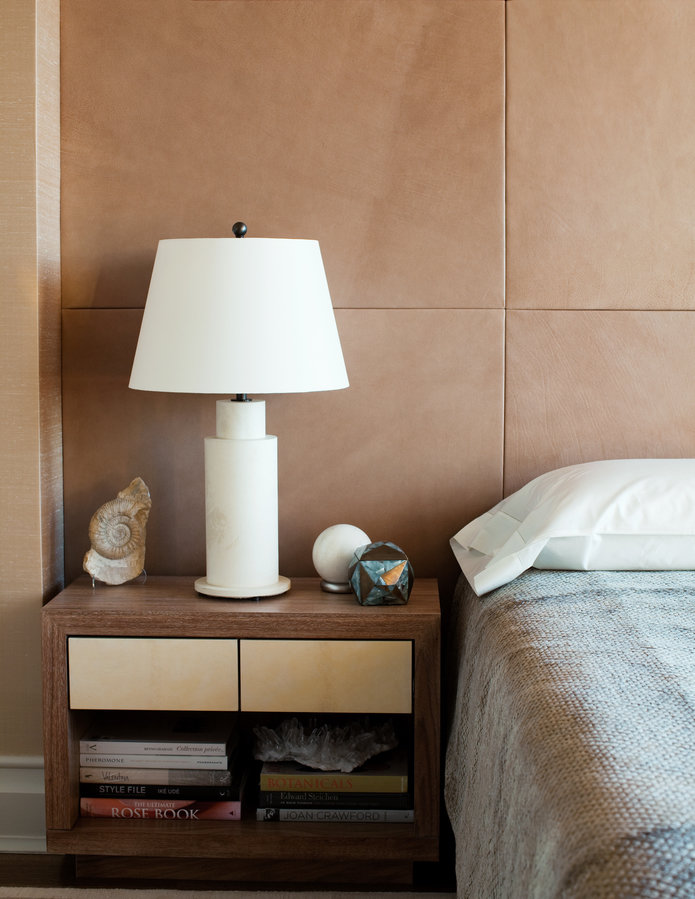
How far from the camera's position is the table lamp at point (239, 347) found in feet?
5.77

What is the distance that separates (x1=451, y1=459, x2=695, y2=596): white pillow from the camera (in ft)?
5.75

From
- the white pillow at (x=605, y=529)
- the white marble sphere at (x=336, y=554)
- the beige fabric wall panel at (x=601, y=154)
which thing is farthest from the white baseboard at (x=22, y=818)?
the beige fabric wall panel at (x=601, y=154)

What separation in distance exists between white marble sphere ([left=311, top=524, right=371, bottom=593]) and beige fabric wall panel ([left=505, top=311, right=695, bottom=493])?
0.46 m

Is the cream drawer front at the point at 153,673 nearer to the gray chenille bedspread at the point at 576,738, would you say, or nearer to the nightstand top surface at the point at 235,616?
the nightstand top surface at the point at 235,616

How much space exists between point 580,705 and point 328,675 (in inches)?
30.1

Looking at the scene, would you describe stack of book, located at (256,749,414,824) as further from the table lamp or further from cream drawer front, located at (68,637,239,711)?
the table lamp

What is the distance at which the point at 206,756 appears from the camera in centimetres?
191

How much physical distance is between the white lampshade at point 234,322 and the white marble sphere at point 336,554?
13.6 inches

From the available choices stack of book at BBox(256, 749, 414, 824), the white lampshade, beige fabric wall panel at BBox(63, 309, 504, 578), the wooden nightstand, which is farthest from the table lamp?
stack of book at BBox(256, 749, 414, 824)

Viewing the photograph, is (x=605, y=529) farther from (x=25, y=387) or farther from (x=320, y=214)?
(x=25, y=387)

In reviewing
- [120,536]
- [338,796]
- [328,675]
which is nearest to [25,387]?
[120,536]

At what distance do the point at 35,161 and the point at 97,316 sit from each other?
1.23ft

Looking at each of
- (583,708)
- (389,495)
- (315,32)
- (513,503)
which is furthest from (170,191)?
(583,708)

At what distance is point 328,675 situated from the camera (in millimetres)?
1820
